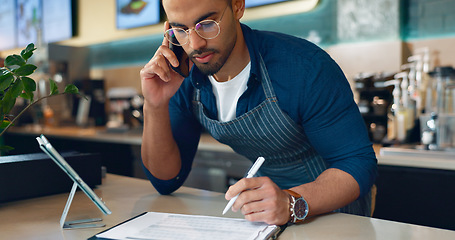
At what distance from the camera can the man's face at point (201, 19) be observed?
1232 millimetres

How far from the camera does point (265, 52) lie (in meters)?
1.39

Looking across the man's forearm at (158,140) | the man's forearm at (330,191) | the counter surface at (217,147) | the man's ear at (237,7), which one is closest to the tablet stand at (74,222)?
the man's forearm at (158,140)

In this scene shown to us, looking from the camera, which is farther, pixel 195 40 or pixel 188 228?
pixel 195 40

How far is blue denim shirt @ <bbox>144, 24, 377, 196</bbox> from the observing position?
3.90 feet

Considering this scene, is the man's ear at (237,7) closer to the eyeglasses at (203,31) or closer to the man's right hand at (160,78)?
the eyeglasses at (203,31)

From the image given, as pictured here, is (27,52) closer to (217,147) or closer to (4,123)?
→ (4,123)

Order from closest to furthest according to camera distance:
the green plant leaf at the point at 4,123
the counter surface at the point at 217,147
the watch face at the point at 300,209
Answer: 1. the watch face at the point at 300,209
2. the green plant leaf at the point at 4,123
3. the counter surface at the point at 217,147

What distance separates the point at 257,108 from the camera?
1.35m

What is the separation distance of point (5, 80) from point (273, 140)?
79cm

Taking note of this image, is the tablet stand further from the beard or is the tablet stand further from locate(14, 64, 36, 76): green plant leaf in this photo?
the beard

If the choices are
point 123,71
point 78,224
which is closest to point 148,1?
point 123,71

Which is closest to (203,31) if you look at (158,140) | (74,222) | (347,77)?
(158,140)

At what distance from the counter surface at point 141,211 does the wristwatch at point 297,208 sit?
0.06 feet

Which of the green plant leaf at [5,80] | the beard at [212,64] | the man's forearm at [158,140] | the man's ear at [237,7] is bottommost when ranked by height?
the man's forearm at [158,140]
